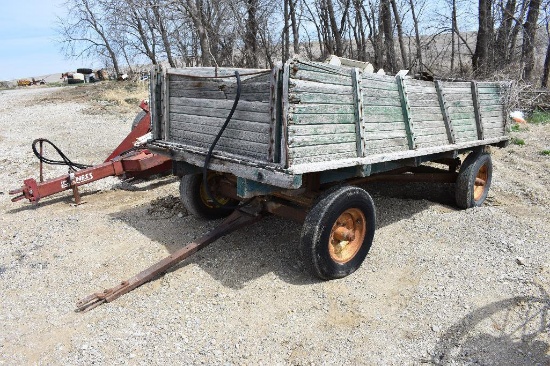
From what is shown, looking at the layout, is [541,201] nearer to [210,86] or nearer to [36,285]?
[210,86]

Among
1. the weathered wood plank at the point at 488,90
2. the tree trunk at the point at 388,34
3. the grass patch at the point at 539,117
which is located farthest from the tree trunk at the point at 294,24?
the weathered wood plank at the point at 488,90

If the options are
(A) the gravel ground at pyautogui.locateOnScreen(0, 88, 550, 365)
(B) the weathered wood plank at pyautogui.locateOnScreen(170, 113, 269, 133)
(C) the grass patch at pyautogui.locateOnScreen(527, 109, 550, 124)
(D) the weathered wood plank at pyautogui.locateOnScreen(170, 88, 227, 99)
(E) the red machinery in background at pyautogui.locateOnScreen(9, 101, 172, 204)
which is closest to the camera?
(A) the gravel ground at pyautogui.locateOnScreen(0, 88, 550, 365)

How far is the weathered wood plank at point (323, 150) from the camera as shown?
3420 millimetres

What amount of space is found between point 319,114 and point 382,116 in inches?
38.7

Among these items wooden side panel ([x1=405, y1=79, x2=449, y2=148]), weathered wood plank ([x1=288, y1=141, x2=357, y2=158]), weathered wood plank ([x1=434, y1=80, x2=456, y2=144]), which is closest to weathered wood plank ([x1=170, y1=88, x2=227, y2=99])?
weathered wood plank ([x1=288, y1=141, x2=357, y2=158])

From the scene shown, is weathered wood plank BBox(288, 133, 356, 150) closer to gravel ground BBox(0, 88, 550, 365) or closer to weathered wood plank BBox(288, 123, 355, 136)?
weathered wood plank BBox(288, 123, 355, 136)

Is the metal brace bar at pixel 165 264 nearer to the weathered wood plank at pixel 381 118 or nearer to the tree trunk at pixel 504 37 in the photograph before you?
the weathered wood plank at pixel 381 118

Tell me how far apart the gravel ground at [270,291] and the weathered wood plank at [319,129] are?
1404 mm

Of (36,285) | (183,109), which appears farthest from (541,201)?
(36,285)

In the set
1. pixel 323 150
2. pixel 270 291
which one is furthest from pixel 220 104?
pixel 270 291

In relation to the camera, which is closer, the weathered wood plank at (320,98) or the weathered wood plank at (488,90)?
the weathered wood plank at (320,98)

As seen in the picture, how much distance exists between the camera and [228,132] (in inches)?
161

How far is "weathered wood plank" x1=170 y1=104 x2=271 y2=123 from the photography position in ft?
12.1

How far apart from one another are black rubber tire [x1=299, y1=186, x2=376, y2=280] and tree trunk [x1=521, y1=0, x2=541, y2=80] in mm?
13915
